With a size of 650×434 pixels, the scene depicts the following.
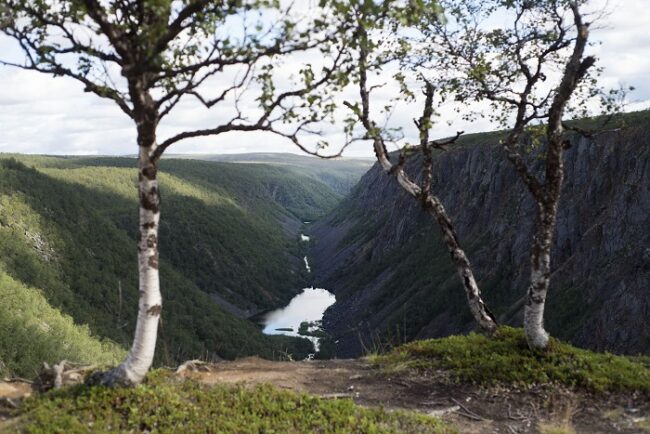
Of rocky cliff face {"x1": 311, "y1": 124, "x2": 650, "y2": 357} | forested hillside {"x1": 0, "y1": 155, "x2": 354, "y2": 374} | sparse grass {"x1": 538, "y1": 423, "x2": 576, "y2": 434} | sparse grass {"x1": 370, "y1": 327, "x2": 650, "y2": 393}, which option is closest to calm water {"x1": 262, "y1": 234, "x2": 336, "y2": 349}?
forested hillside {"x1": 0, "y1": 155, "x2": 354, "y2": 374}

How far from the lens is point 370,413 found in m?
12.5

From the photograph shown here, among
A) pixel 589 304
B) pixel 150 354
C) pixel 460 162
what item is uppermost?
pixel 460 162

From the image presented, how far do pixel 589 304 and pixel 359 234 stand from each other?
333 ft

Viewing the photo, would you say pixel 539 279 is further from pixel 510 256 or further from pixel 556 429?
pixel 510 256

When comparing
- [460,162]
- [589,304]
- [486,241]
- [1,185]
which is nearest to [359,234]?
[460,162]

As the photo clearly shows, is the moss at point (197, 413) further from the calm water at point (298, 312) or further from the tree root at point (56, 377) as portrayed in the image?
the calm water at point (298, 312)

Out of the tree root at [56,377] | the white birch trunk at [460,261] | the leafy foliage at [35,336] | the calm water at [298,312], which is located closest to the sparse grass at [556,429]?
the white birch trunk at [460,261]

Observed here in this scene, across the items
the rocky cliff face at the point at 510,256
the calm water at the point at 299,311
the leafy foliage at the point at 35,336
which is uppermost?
the rocky cliff face at the point at 510,256

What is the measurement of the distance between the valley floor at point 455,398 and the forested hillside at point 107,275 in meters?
27.4

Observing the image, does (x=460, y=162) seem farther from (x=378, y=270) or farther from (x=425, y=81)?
(x=425, y=81)

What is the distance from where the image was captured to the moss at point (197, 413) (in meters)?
11.1

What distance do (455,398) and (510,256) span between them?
56.8 metres

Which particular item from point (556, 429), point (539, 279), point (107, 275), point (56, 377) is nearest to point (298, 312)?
point (107, 275)

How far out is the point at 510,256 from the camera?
67.8 metres
